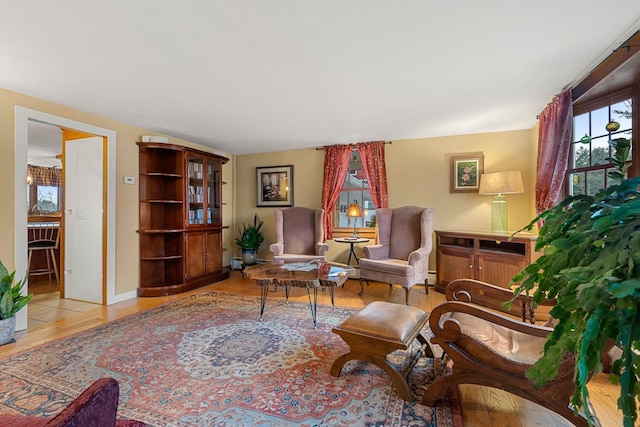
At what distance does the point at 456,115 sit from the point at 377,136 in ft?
4.01

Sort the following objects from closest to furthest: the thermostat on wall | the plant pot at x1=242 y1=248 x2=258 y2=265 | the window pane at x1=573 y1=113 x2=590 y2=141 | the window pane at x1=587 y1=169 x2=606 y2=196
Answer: the window pane at x1=587 y1=169 x2=606 y2=196 → the window pane at x1=573 y1=113 x2=590 y2=141 → the thermostat on wall → the plant pot at x1=242 y1=248 x2=258 y2=265

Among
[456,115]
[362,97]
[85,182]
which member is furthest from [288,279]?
[85,182]

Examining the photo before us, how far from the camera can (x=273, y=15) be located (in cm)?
166

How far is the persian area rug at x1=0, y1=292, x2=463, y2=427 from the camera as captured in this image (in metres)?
1.57

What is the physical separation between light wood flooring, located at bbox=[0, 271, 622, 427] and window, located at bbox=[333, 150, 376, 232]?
96cm

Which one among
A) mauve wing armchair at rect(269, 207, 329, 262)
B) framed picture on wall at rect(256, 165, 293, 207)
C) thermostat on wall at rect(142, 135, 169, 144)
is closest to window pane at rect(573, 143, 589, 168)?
mauve wing armchair at rect(269, 207, 329, 262)

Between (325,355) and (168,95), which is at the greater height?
(168,95)

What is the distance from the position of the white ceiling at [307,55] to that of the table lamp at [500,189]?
0.71 metres

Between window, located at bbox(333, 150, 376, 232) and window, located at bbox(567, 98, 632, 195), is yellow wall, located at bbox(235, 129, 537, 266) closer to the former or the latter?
window, located at bbox(333, 150, 376, 232)

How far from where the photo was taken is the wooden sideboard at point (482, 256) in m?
3.21

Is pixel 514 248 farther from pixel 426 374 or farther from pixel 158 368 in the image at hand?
pixel 158 368

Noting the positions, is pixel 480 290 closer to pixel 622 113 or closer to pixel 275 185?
pixel 622 113

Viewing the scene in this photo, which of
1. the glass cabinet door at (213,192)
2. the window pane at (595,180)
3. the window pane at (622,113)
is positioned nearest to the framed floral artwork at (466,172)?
the window pane at (595,180)

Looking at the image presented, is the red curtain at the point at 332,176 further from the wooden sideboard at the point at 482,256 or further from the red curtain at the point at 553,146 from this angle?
the red curtain at the point at 553,146
